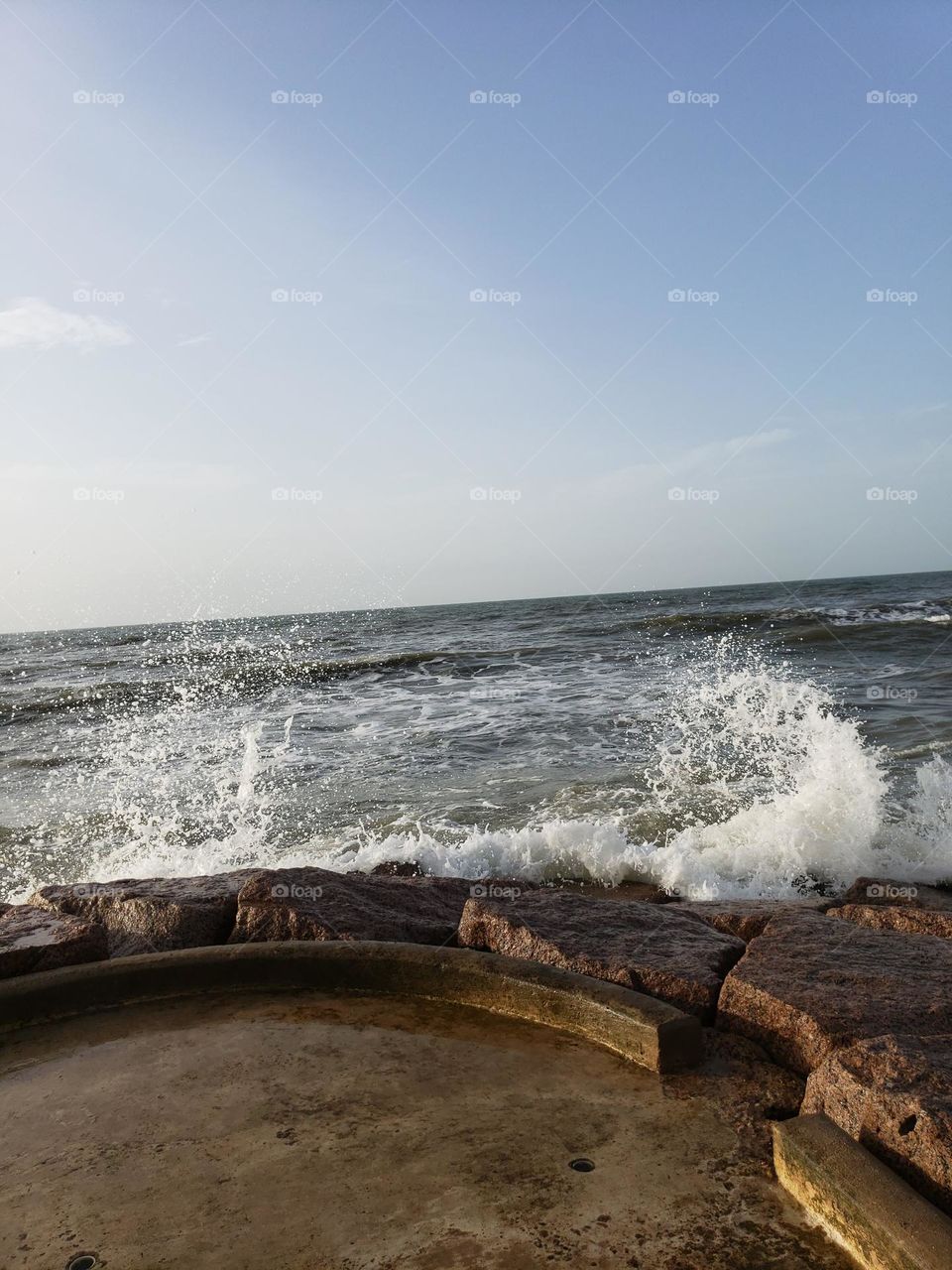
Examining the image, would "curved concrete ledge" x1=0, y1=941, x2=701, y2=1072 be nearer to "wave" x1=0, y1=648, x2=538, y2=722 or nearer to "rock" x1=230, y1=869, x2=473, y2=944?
"rock" x1=230, y1=869, x2=473, y2=944

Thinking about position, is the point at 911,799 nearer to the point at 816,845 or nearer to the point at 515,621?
the point at 816,845

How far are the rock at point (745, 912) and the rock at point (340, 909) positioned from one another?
125 cm

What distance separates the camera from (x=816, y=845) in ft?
21.2

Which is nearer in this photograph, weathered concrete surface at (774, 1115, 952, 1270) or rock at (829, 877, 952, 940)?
weathered concrete surface at (774, 1115, 952, 1270)

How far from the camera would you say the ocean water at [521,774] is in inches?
257

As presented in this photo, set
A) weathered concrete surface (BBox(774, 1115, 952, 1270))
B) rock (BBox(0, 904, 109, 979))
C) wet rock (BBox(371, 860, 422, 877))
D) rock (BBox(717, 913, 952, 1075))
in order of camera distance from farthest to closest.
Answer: wet rock (BBox(371, 860, 422, 877)) < rock (BBox(0, 904, 109, 979)) < rock (BBox(717, 913, 952, 1075)) < weathered concrete surface (BBox(774, 1115, 952, 1270))

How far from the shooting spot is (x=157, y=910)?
4.03 meters

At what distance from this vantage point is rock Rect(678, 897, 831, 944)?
13.5ft
